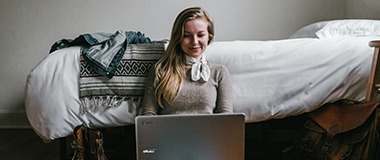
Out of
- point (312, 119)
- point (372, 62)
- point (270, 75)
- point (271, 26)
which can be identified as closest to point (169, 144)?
point (270, 75)

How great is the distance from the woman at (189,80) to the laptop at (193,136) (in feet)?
0.92

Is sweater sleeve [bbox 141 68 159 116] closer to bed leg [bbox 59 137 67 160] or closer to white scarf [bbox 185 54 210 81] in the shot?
white scarf [bbox 185 54 210 81]

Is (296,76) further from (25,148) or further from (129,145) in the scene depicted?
(25,148)

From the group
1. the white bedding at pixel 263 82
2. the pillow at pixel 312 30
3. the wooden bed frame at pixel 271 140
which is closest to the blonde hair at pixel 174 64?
the white bedding at pixel 263 82

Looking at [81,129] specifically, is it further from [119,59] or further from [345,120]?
[345,120]

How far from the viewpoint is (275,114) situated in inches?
50.8

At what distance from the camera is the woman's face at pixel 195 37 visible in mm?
1139

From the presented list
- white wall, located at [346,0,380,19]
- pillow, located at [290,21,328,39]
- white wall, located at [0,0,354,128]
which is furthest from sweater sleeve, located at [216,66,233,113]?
white wall, located at [346,0,380,19]

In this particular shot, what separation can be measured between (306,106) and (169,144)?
0.78 meters

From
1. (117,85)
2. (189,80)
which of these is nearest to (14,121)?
(117,85)

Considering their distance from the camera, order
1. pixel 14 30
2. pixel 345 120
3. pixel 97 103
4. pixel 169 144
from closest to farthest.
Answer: pixel 169 144, pixel 345 120, pixel 97 103, pixel 14 30

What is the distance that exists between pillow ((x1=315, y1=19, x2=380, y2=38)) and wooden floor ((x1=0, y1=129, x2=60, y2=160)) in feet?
5.94

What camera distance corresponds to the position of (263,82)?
128 cm

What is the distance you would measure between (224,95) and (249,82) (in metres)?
0.21
